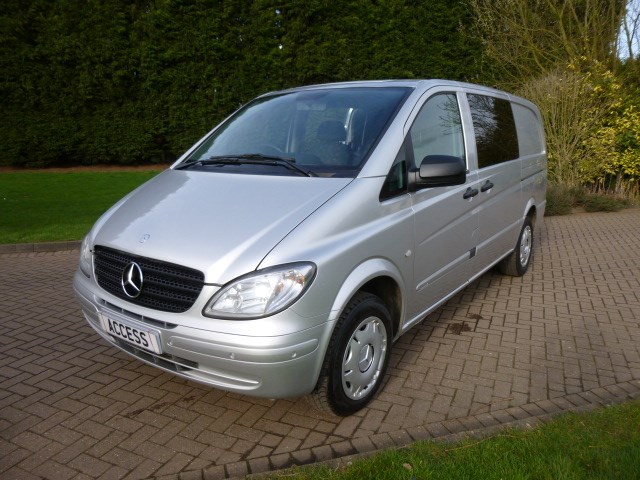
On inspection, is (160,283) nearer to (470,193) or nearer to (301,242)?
(301,242)

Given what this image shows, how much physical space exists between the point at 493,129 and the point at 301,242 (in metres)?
2.84

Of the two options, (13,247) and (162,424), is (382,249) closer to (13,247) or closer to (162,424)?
(162,424)

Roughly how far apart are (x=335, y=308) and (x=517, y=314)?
109 inches

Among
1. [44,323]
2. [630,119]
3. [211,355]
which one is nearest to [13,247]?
[44,323]

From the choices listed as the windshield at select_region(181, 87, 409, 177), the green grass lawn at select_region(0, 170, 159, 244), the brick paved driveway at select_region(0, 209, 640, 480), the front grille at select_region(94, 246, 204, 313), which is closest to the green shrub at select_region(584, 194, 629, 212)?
the brick paved driveway at select_region(0, 209, 640, 480)

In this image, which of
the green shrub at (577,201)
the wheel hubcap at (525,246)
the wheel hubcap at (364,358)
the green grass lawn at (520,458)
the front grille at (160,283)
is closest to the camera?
the green grass lawn at (520,458)

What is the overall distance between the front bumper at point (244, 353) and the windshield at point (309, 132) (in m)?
1.04

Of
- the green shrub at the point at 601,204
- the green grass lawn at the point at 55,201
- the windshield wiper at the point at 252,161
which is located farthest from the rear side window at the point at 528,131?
the green grass lawn at the point at 55,201

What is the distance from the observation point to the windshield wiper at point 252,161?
10.5ft

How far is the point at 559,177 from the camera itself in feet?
39.1

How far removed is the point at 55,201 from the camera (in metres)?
10.3

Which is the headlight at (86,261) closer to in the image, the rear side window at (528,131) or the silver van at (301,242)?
the silver van at (301,242)

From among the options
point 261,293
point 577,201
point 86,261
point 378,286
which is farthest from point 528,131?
point 577,201

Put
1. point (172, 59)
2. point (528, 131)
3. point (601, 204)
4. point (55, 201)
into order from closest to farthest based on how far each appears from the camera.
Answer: point (528, 131), point (55, 201), point (601, 204), point (172, 59)
